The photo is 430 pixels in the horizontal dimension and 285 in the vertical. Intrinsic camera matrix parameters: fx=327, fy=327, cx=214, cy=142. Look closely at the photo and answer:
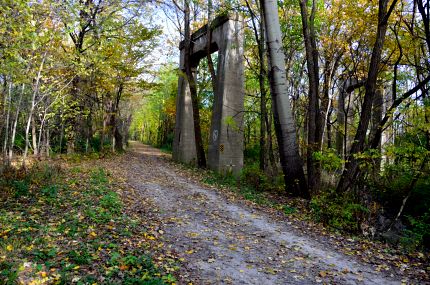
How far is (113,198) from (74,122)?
33.2 ft

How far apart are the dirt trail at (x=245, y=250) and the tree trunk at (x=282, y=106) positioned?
177cm

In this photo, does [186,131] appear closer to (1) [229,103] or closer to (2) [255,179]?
(1) [229,103]

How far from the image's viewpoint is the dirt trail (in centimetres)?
443

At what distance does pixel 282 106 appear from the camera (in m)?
8.91

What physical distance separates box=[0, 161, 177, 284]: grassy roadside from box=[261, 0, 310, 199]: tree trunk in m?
4.10

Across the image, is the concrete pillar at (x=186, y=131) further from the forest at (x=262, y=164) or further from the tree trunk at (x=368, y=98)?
the tree trunk at (x=368, y=98)

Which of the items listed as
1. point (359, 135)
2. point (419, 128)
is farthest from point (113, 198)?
point (419, 128)

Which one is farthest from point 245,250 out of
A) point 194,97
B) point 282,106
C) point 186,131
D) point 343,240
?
point 186,131

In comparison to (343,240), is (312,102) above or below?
above

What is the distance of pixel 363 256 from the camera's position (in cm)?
534

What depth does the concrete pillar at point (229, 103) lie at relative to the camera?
14500mm

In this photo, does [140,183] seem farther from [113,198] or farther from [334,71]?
[334,71]

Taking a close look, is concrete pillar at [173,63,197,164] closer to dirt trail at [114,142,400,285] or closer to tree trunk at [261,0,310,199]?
tree trunk at [261,0,310,199]

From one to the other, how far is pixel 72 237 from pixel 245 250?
277 centimetres
